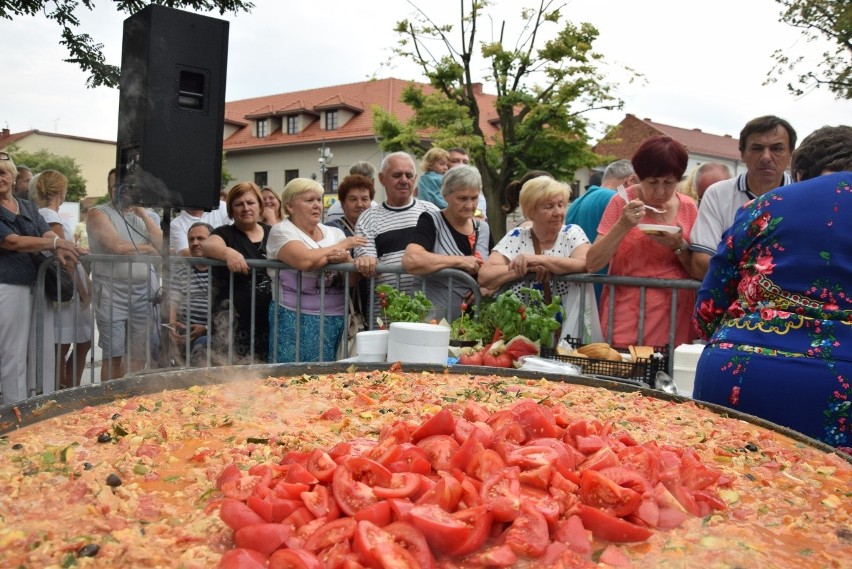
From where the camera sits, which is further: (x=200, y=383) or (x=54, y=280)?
(x=54, y=280)

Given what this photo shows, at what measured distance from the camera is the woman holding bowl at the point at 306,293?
5930 millimetres

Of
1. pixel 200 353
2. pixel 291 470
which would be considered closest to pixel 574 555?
pixel 291 470

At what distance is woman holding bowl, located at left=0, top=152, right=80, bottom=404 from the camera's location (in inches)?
251

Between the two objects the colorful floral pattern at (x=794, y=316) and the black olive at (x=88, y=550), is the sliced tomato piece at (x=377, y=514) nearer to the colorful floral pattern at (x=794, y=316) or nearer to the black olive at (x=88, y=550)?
the black olive at (x=88, y=550)

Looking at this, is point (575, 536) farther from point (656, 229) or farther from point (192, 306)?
point (192, 306)

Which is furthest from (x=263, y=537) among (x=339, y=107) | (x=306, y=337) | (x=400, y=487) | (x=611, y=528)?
(x=339, y=107)

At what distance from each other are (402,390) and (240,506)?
60.3 inches

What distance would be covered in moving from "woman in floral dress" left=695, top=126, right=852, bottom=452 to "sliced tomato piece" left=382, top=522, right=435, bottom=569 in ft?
6.96

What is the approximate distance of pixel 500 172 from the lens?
29547mm

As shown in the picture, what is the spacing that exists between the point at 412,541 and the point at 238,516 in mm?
382

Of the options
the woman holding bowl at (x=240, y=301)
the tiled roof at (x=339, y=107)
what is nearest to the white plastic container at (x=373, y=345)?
the woman holding bowl at (x=240, y=301)

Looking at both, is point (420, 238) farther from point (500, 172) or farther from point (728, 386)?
point (500, 172)

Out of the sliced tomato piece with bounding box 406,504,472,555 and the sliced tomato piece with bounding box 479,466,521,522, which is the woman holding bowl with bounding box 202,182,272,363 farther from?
the sliced tomato piece with bounding box 406,504,472,555

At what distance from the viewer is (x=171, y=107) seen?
5.18 m
